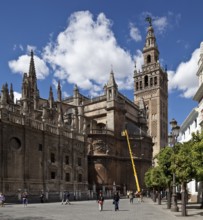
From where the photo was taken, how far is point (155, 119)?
102312 millimetres

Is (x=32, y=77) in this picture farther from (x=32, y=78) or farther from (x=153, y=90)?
(x=153, y=90)

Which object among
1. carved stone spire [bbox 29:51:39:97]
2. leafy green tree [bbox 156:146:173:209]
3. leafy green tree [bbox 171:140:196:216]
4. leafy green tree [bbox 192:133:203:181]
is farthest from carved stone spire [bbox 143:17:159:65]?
leafy green tree [bbox 192:133:203:181]

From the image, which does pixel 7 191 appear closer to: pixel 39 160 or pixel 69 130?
pixel 39 160

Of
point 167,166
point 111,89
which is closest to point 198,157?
point 167,166

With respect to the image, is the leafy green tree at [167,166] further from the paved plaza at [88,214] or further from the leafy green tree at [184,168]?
the leafy green tree at [184,168]

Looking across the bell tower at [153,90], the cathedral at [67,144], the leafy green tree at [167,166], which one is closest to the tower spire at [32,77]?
the cathedral at [67,144]

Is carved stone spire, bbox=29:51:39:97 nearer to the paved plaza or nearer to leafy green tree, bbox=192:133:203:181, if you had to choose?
the paved plaza

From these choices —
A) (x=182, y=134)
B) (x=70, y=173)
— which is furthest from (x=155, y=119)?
(x=70, y=173)

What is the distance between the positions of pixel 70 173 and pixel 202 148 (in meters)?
31.0

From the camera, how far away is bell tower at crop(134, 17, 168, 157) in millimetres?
101875

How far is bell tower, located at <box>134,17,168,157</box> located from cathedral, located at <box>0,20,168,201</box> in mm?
13083

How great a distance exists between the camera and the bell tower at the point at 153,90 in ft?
334

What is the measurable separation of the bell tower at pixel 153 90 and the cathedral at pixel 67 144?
13.1 m

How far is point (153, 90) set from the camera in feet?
340
